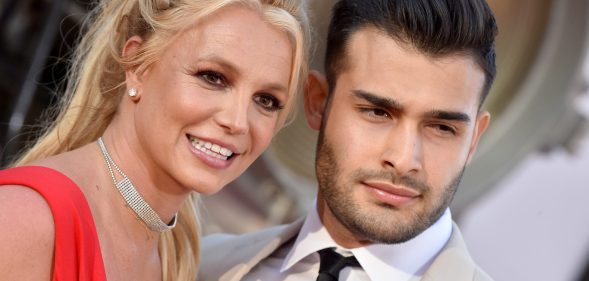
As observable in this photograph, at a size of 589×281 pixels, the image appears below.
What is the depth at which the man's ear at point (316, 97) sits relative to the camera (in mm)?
1543

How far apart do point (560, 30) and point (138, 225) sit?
7.28 feet

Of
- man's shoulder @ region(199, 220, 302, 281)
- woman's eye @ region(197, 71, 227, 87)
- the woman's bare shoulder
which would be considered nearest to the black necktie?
man's shoulder @ region(199, 220, 302, 281)

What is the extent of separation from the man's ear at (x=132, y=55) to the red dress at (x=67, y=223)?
191mm

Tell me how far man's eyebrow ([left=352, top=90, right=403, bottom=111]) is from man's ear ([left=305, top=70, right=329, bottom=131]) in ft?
0.41

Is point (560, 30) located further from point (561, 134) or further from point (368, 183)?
point (368, 183)

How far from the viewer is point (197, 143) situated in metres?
→ 1.31

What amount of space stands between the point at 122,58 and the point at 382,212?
43 cm

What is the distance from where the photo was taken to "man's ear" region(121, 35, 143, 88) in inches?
52.6

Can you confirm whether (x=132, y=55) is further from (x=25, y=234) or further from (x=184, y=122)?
(x=25, y=234)

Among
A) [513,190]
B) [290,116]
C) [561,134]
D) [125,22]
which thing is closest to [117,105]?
[125,22]

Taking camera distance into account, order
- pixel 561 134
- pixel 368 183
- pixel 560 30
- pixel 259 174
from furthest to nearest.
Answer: pixel 561 134 → pixel 560 30 → pixel 259 174 → pixel 368 183

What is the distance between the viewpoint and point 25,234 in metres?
1.11

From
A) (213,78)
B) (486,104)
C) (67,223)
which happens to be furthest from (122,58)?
(486,104)

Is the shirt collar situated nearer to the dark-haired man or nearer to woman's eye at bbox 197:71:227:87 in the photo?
the dark-haired man
